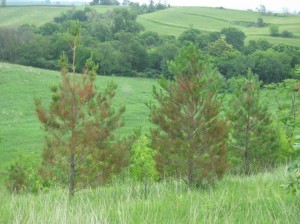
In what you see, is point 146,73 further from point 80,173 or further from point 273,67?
point 80,173

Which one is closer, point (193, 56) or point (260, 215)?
point (260, 215)

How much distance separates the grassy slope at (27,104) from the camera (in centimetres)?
3809

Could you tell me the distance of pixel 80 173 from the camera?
11039 millimetres

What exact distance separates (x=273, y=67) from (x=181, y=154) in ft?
234

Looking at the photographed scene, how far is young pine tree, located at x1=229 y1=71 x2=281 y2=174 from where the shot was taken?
21375mm

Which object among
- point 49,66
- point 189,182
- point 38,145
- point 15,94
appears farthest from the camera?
point 49,66

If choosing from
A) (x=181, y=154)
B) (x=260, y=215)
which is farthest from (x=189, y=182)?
(x=260, y=215)

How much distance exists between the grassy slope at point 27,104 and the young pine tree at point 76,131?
66.9 ft

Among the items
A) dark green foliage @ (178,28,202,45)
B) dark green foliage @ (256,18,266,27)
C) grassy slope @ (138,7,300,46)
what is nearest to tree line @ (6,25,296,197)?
dark green foliage @ (178,28,202,45)

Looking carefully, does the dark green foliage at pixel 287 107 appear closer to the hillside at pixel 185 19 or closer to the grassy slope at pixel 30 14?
the hillside at pixel 185 19

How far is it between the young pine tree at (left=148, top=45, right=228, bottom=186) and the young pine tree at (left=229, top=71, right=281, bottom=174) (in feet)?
30.5

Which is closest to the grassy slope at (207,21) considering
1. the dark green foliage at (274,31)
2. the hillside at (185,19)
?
the hillside at (185,19)

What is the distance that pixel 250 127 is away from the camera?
2183 centimetres

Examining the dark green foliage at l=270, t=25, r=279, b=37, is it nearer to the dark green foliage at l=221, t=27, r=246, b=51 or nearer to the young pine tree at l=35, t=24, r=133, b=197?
the dark green foliage at l=221, t=27, r=246, b=51
